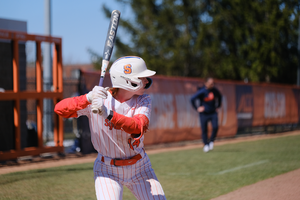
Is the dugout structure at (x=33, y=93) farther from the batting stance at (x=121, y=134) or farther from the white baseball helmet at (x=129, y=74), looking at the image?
the white baseball helmet at (x=129, y=74)

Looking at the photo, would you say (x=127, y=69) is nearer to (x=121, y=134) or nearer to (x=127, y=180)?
(x=121, y=134)

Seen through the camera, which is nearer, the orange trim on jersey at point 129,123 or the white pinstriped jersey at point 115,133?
the orange trim on jersey at point 129,123

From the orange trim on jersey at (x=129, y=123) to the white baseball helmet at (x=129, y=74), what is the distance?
298 millimetres

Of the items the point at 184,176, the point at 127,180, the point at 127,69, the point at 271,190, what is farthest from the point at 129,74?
the point at 184,176

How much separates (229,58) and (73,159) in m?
16.0

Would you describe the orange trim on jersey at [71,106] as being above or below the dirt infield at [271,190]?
above

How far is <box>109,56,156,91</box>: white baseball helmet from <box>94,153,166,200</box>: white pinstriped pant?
68 cm

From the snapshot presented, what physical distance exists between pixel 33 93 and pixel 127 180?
6595mm

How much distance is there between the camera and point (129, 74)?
9.91 ft

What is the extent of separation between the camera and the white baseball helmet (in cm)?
303

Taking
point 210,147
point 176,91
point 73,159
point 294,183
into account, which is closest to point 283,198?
point 294,183

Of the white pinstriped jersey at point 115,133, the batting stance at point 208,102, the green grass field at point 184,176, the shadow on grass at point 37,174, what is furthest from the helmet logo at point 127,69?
the batting stance at point 208,102

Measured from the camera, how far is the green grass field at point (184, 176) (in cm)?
577

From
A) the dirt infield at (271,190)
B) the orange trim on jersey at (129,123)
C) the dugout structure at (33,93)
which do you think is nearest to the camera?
the orange trim on jersey at (129,123)
